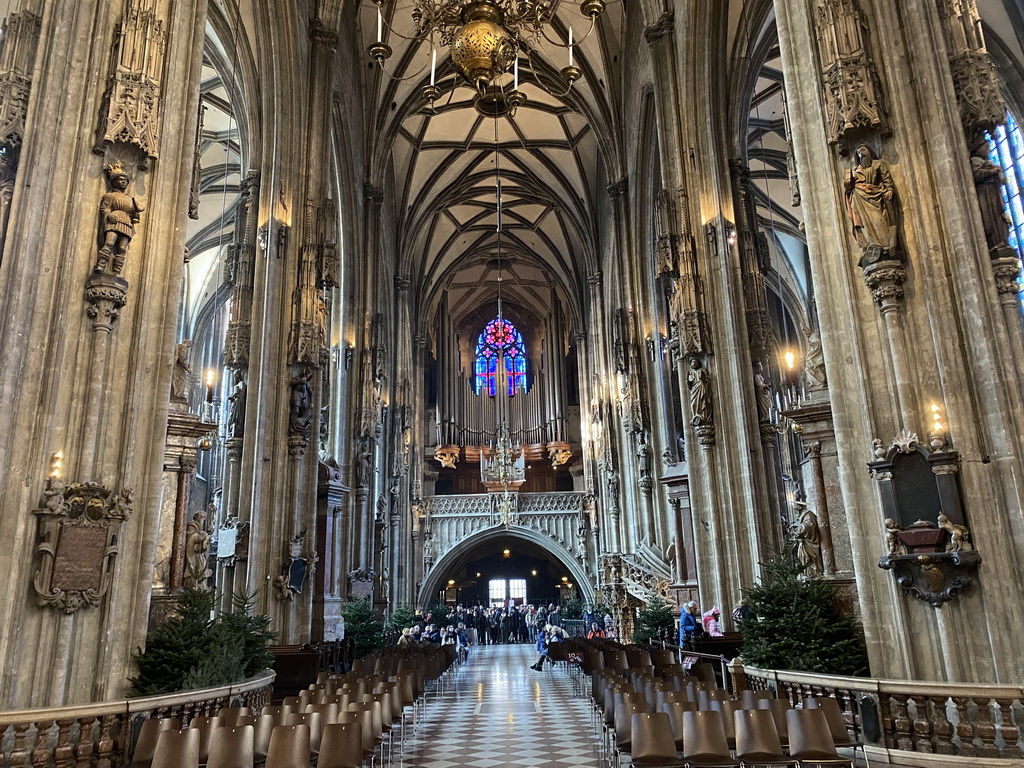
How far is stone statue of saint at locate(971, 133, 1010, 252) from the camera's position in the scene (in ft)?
22.2

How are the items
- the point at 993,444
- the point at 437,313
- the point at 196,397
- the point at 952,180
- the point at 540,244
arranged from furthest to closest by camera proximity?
1. the point at 437,313
2. the point at 540,244
3. the point at 196,397
4. the point at 952,180
5. the point at 993,444

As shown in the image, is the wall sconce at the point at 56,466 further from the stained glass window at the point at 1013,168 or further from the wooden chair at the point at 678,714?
the stained glass window at the point at 1013,168

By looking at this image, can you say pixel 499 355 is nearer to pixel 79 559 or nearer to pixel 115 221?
pixel 115 221

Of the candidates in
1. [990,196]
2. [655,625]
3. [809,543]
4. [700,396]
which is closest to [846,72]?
[990,196]

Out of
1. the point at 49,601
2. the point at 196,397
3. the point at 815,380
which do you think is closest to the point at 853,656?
the point at 815,380

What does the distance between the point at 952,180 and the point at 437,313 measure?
30.4 metres

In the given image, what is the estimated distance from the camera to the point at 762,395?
12758 mm

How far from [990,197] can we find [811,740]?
17.1 ft

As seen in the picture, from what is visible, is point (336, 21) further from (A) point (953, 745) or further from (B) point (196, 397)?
(A) point (953, 745)

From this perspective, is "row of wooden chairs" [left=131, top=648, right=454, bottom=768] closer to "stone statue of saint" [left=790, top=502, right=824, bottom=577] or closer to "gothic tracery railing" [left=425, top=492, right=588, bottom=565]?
"stone statue of saint" [left=790, top=502, right=824, bottom=577]

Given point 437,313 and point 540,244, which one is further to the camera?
point 437,313

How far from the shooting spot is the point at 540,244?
32625 mm

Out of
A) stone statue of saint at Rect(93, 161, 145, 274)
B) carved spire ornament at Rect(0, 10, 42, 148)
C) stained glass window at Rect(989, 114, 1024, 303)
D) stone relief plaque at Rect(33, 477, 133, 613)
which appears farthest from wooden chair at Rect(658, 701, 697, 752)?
stained glass window at Rect(989, 114, 1024, 303)

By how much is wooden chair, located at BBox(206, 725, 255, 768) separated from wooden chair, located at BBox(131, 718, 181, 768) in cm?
52
